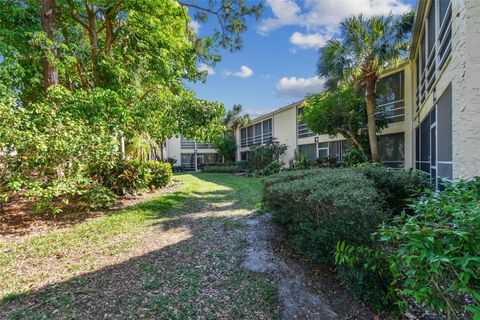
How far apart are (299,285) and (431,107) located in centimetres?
632

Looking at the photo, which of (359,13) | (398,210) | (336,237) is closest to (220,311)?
(336,237)

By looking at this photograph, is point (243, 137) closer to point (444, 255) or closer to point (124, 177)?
point (124, 177)

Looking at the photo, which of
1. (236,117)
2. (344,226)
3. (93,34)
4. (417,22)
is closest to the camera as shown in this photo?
(344,226)

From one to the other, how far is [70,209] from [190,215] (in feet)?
11.9

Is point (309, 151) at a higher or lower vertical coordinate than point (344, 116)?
lower

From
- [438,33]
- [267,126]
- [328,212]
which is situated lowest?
[328,212]

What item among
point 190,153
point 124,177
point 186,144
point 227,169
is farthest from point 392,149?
point 190,153

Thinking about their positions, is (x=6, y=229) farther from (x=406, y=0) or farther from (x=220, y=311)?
(x=406, y=0)

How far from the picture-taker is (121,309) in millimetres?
3018

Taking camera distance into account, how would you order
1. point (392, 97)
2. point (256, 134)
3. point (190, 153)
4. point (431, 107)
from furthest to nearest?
point (190, 153) < point (256, 134) < point (392, 97) < point (431, 107)

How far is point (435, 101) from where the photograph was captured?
609 cm

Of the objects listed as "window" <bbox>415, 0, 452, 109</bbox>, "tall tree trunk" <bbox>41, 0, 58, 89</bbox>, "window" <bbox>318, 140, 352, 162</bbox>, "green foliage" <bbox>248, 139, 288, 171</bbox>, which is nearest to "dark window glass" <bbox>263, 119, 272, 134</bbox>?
"green foliage" <bbox>248, 139, 288, 171</bbox>

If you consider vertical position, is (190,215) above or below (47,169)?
below

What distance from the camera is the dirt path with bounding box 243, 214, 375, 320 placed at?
307 cm
